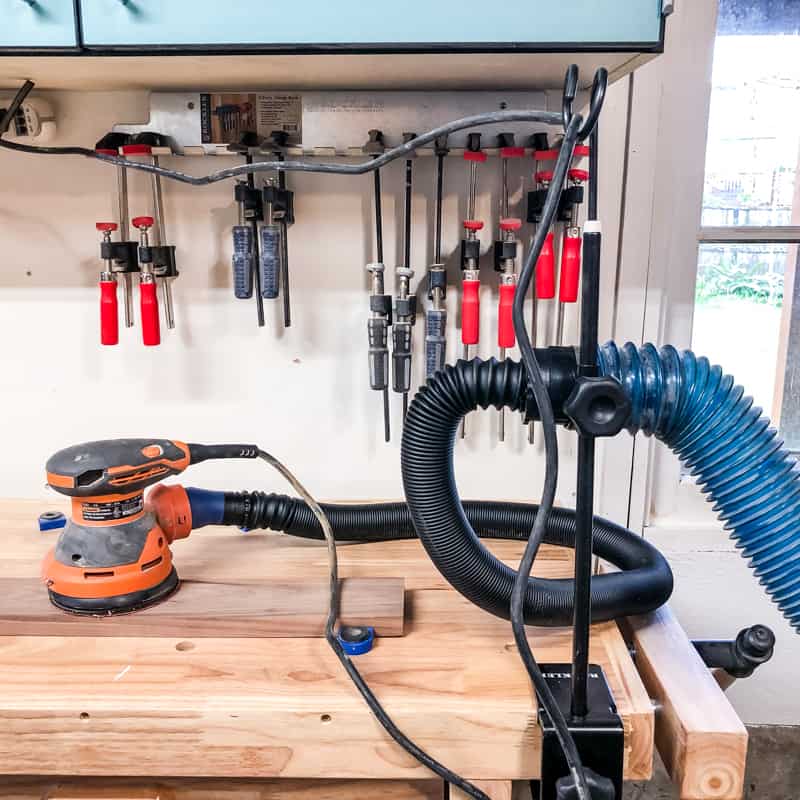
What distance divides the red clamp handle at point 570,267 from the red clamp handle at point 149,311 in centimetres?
63

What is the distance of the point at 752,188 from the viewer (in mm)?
1265

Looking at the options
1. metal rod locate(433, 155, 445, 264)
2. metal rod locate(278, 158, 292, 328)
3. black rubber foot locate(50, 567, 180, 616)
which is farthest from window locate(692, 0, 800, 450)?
black rubber foot locate(50, 567, 180, 616)

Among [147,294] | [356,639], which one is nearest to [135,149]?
[147,294]

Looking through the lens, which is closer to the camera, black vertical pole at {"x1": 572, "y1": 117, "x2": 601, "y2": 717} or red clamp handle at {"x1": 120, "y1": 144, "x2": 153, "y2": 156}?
black vertical pole at {"x1": 572, "y1": 117, "x2": 601, "y2": 717}

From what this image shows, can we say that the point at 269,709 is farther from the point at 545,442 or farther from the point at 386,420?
the point at 386,420

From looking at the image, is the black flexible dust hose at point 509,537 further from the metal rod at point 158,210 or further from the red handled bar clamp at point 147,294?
the metal rod at point 158,210

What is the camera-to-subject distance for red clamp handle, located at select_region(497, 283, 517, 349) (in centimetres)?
112

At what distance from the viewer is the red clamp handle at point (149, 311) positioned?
43.8 inches

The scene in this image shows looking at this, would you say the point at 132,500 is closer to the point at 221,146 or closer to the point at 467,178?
the point at 221,146

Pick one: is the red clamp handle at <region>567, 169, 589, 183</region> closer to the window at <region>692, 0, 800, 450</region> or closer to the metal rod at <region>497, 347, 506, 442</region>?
the window at <region>692, 0, 800, 450</region>

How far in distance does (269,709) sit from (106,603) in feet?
0.83

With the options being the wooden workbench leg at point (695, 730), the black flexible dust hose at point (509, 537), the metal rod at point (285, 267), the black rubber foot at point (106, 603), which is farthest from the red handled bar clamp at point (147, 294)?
the wooden workbench leg at point (695, 730)

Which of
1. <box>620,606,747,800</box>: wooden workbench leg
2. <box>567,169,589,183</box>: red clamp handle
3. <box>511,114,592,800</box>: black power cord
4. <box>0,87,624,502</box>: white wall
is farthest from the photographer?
<box>0,87,624,502</box>: white wall

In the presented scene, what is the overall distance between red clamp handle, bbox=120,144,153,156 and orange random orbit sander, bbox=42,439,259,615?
51 centimetres
